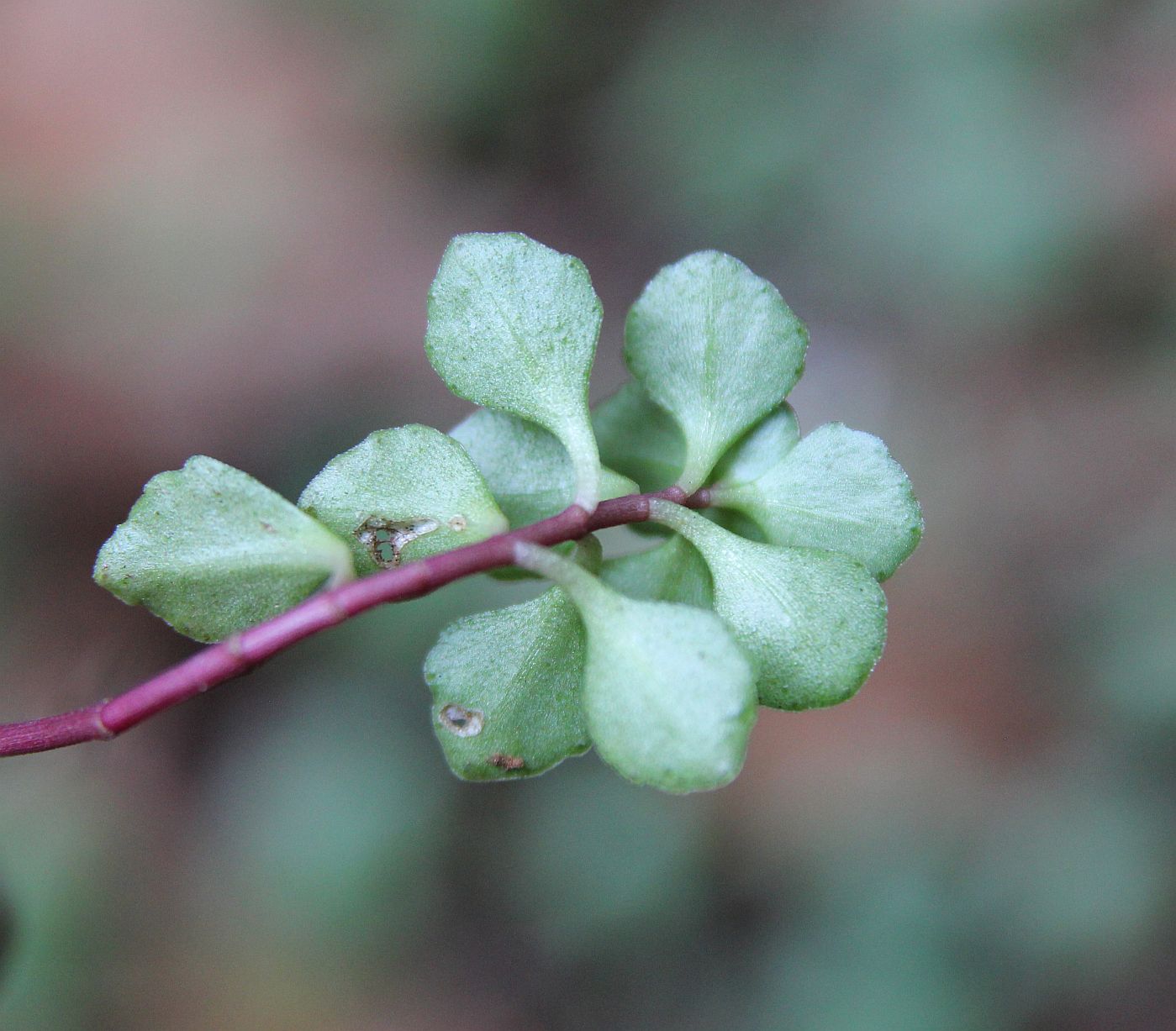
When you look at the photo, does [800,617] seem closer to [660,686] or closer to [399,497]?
[660,686]

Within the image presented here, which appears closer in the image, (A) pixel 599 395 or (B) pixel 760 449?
(B) pixel 760 449

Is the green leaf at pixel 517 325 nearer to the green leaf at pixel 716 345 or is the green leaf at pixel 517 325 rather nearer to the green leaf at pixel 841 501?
the green leaf at pixel 716 345

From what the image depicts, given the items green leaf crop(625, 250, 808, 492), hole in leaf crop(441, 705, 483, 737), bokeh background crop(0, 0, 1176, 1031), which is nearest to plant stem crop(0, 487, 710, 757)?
hole in leaf crop(441, 705, 483, 737)

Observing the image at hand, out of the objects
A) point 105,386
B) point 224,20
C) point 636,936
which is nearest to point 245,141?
point 224,20

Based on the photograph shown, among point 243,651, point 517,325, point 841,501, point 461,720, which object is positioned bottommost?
point 461,720

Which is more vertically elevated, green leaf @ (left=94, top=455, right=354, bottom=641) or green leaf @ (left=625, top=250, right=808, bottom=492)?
green leaf @ (left=625, top=250, right=808, bottom=492)

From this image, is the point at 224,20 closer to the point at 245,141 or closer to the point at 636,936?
the point at 245,141

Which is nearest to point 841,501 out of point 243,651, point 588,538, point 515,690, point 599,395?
point 588,538

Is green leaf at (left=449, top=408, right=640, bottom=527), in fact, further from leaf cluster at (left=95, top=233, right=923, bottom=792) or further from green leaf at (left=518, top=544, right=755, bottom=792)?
green leaf at (left=518, top=544, right=755, bottom=792)
